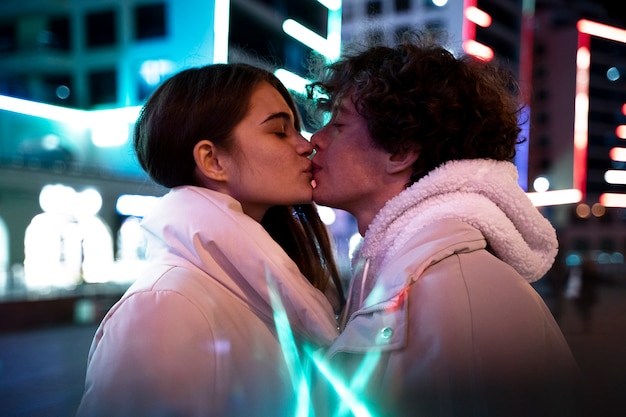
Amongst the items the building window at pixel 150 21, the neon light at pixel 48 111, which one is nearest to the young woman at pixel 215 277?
the building window at pixel 150 21

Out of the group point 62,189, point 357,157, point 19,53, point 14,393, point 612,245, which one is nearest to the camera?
point 357,157

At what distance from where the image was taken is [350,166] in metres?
1.70

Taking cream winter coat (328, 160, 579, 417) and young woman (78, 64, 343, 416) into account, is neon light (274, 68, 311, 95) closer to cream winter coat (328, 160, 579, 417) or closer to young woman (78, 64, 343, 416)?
young woman (78, 64, 343, 416)

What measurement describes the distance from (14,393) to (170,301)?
5.03 m

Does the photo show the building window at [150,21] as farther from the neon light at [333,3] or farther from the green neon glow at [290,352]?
the green neon glow at [290,352]

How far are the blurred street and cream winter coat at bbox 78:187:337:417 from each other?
77 centimetres

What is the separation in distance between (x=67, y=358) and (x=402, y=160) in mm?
6675

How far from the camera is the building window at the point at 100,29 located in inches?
767

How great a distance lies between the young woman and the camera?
1313 mm

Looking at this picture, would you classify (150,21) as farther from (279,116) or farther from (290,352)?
(290,352)

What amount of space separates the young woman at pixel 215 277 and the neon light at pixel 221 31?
685 mm

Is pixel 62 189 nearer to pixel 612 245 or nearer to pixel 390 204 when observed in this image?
pixel 390 204

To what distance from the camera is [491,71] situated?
1.62 m

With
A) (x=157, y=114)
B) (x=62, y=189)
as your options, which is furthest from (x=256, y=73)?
(x=62, y=189)
